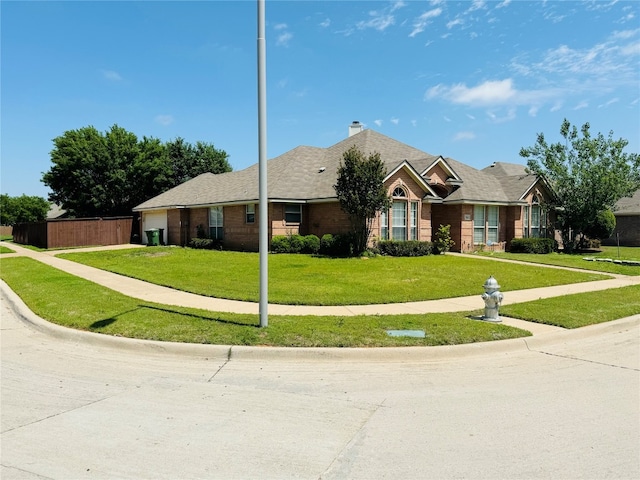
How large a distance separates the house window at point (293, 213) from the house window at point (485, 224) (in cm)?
1015

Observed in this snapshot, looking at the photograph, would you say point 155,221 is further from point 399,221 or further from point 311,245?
point 399,221

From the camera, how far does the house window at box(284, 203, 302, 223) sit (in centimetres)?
2389

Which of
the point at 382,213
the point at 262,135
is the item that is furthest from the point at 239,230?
the point at 262,135

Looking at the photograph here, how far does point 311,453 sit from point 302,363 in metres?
2.56

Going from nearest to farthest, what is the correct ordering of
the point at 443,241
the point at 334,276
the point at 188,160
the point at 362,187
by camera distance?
→ 1. the point at 334,276
2. the point at 362,187
3. the point at 443,241
4. the point at 188,160

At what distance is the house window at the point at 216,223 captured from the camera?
27297mm

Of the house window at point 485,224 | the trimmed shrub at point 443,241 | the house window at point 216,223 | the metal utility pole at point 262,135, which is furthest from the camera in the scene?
the house window at point 216,223

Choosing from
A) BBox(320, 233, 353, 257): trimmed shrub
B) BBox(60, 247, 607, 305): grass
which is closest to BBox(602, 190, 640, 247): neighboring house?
BBox(60, 247, 607, 305): grass

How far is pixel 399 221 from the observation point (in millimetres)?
23469

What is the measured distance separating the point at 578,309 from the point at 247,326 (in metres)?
7.21

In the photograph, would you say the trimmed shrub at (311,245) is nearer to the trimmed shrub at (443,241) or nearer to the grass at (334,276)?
the grass at (334,276)

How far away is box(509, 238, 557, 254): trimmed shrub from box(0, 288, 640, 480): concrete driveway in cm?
2014

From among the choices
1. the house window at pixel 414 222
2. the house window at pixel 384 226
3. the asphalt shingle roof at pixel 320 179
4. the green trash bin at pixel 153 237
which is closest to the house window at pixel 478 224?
the asphalt shingle roof at pixel 320 179

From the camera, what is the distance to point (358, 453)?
12.5 feet
